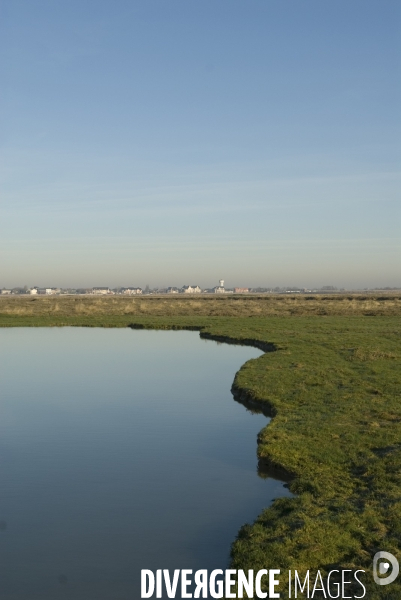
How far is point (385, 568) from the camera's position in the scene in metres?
8.18

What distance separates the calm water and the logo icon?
219 cm

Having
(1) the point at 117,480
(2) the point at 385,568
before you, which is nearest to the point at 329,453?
(1) the point at 117,480

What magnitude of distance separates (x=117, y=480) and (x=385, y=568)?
6.27 m

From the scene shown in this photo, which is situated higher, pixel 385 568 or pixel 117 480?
pixel 385 568

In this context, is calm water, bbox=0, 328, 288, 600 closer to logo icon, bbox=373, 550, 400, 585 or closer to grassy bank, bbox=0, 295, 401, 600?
grassy bank, bbox=0, 295, 401, 600

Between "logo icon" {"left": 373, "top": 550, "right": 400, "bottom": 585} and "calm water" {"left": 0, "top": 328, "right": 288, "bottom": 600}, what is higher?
"logo icon" {"left": 373, "top": 550, "right": 400, "bottom": 585}

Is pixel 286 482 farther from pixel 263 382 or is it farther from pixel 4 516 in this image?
pixel 263 382

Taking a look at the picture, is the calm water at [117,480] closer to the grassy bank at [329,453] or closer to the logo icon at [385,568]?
the grassy bank at [329,453]

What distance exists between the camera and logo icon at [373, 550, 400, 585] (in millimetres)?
7977

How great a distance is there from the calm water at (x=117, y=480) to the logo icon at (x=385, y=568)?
2.19 meters

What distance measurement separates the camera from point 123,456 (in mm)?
14609

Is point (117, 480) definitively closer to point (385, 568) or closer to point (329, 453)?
point (329, 453)

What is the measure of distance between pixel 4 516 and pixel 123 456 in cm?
412

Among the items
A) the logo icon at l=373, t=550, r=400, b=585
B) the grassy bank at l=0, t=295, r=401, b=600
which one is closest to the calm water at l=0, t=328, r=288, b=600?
the grassy bank at l=0, t=295, r=401, b=600
